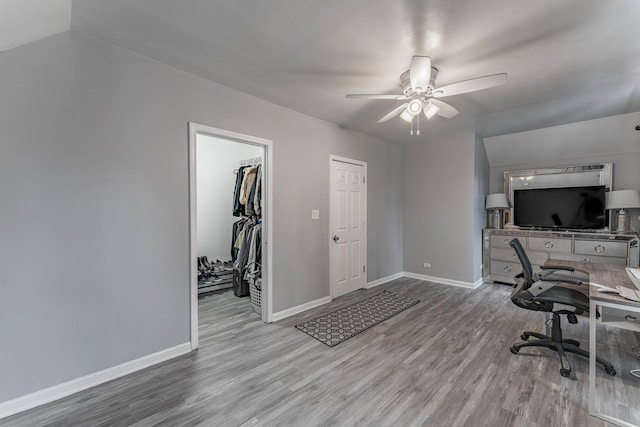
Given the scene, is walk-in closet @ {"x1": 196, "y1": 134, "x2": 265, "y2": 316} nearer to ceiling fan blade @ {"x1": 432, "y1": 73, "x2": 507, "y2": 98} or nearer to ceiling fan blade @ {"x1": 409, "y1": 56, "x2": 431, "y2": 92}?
ceiling fan blade @ {"x1": 409, "y1": 56, "x2": 431, "y2": 92}

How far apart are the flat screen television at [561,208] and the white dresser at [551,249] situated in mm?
352

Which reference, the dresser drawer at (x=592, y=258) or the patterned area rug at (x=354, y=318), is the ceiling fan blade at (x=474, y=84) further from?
the dresser drawer at (x=592, y=258)

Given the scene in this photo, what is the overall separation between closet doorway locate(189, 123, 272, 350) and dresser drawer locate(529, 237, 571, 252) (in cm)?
435

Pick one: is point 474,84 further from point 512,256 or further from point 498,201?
point 512,256

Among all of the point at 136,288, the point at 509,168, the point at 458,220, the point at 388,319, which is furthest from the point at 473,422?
the point at 509,168

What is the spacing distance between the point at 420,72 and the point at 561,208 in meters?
4.22

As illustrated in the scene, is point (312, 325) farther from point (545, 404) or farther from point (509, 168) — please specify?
point (509, 168)

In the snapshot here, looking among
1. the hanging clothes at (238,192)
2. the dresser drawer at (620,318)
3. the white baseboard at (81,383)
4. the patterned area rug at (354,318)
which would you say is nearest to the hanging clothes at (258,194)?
the hanging clothes at (238,192)

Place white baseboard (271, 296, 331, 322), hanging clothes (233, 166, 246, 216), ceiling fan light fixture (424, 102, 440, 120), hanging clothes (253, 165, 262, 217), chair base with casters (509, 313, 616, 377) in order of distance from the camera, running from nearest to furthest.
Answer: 1. chair base with casters (509, 313, 616, 377)
2. ceiling fan light fixture (424, 102, 440, 120)
3. white baseboard (271, 296, 331, 322)
4. hanging clothes (253, 165, 262, 217)
5. hanging clothes (233, 166, 246, 216)

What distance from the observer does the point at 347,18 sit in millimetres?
1843

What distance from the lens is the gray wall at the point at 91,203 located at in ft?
6.01

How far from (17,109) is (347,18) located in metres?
2.30

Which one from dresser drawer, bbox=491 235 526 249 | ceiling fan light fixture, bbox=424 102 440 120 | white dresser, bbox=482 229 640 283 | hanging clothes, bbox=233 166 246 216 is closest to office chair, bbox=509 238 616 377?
ceiling fan light fixture, bbox=424 102 440 120

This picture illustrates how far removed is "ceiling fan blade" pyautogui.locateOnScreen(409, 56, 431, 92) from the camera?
2.01 meters
